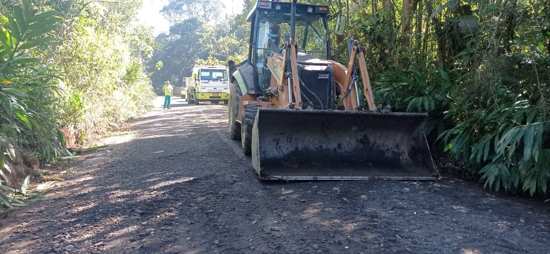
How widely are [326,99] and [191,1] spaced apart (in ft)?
259

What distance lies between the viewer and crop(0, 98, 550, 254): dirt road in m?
4.17

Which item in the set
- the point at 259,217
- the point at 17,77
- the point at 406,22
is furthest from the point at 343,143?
the point at 17,77

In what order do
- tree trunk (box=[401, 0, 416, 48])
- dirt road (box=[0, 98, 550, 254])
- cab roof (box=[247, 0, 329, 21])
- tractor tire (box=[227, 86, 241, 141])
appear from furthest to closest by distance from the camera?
tractor tire (box=[227, 86, 241, 141]) < tree trunk (box=[401, 0, 416, 48]) < cab roof (box=[247, 0, 329, 21]) < dirt road (box=[0, 98, 550, 254])

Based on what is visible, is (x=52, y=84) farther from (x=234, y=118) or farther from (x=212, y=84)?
(x=212, y=84)

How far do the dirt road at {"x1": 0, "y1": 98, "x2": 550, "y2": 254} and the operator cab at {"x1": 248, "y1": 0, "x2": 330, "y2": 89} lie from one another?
2.48 m

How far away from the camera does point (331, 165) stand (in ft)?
22.1

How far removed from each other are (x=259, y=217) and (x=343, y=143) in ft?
7.74

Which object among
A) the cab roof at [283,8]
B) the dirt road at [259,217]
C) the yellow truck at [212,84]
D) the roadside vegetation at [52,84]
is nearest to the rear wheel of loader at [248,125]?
the dirt road at [259,217]

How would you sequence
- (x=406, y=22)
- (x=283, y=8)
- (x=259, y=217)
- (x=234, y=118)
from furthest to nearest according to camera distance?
(x=234, y=118) < (x=406, y=22) < (x=283, y=8) < (x=259, y=217)

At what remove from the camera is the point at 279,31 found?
898 centimetres

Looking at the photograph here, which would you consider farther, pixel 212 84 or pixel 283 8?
pixel 212 84

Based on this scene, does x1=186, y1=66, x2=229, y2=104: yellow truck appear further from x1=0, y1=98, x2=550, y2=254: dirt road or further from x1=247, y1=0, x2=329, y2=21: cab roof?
x1=0, y1=98, x2=550, y2=254: dirt road

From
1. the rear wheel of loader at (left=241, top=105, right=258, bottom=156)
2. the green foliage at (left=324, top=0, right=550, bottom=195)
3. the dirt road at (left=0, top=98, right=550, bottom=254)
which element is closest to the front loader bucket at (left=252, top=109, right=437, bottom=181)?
the dirt road at (left=0, top=98, right=550, bottom=254)

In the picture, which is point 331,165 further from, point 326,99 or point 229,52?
point 229,52
